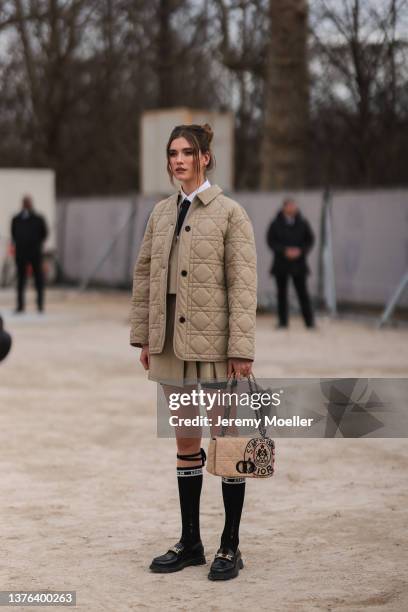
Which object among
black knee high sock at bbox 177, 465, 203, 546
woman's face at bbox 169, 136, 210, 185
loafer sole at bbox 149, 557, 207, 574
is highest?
woman's face at bbox 169, 136, 210, 185

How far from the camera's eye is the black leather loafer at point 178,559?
→ 5.41 m

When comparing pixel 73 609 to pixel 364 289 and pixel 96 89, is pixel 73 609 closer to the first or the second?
pixel 364 289

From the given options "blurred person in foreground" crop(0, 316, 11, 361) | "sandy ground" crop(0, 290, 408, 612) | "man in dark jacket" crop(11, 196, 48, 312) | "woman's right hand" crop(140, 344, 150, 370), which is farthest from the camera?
"man in dark jacket" crop(11, 196, 48, 312)

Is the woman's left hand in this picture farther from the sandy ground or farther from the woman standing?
the sandy ground

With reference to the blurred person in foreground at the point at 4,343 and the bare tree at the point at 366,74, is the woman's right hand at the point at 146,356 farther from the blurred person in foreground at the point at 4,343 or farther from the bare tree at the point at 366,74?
the bare tree at the point at 366,74

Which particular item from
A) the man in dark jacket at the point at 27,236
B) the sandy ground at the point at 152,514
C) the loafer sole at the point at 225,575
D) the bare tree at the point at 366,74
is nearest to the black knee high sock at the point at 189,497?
the sandy ground at the point at 152,514

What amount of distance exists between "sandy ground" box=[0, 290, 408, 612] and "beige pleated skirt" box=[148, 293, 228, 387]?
0.83 meters

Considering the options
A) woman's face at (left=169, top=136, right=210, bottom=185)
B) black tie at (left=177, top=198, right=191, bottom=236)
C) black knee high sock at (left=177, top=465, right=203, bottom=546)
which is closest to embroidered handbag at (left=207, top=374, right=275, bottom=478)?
black knee high sock at (left=177, top=465, right=203, bottom=546)

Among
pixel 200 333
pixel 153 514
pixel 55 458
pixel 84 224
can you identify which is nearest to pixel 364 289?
pixel 84 224

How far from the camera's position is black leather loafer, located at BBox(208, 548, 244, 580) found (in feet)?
17.3

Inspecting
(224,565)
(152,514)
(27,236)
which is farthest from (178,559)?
(27,236)

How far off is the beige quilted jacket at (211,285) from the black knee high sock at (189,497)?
0.57 m

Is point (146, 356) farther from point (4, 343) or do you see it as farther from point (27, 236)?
point (27, 236)

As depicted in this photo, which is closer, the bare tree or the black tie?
the black tie
